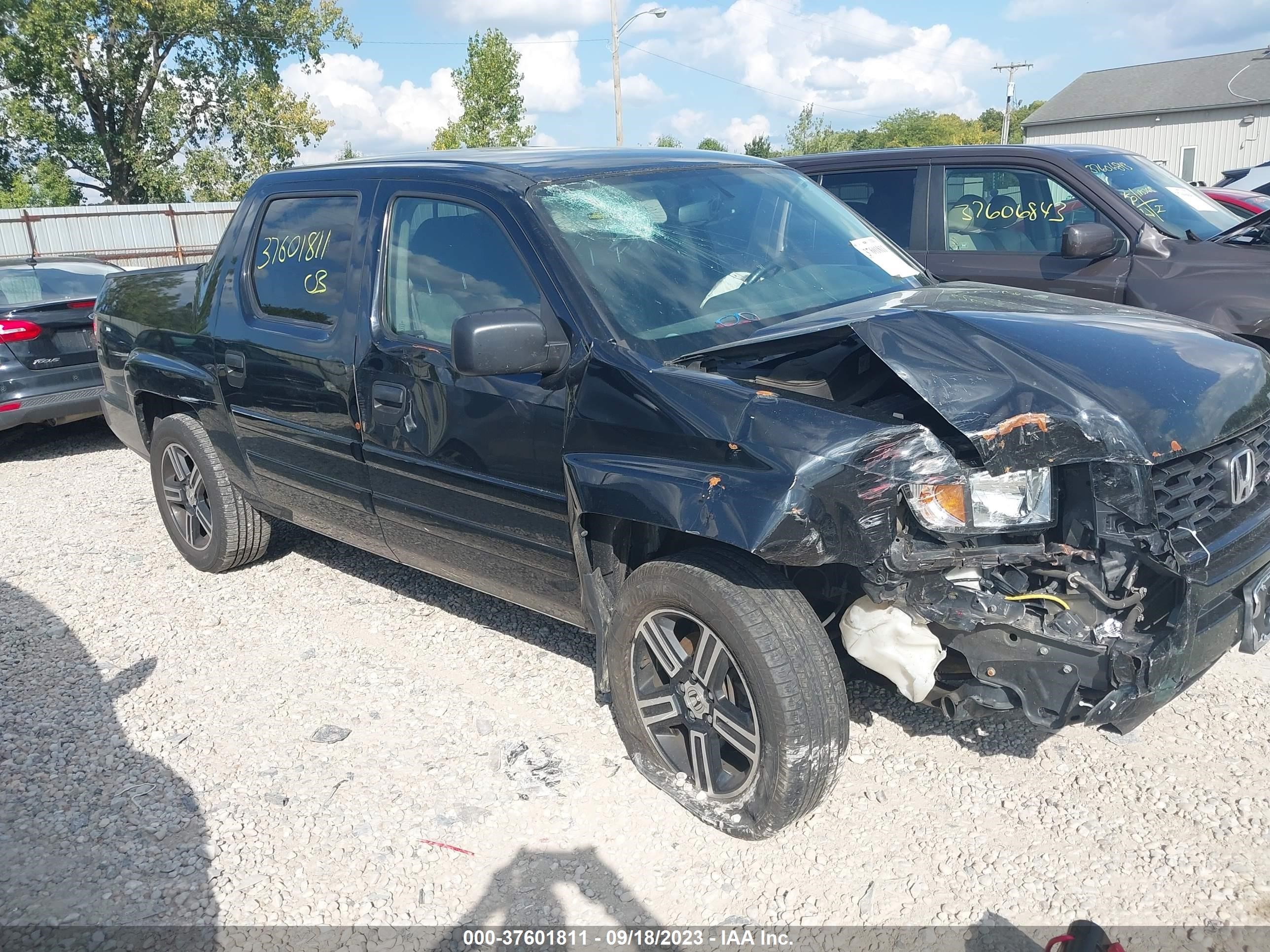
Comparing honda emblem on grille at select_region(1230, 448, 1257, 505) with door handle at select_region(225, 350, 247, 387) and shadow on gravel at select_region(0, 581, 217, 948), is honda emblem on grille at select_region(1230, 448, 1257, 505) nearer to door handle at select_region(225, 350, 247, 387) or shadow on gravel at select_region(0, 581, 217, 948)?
shadow on gravel at select_region(0, 581, 217, 948)

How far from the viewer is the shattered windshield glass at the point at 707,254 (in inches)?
127

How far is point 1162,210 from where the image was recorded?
233 inches

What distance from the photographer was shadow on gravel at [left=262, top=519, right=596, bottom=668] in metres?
4.39

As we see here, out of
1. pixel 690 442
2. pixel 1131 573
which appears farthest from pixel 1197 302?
pixel 690 442

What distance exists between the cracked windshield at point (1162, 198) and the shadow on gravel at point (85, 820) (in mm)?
5599

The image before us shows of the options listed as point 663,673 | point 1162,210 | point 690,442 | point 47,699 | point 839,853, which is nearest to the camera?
point 690,442

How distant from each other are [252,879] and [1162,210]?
5.77 meters

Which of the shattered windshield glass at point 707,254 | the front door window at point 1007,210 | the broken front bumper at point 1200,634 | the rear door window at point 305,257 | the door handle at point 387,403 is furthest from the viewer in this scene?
the front door window at point 1007,210

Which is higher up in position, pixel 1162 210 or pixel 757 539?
pixel 1162 210

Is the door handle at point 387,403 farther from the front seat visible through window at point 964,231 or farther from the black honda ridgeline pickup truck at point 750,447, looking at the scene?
the front seat visible through window at point 964,231

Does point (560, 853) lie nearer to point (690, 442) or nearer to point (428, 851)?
point (428, 851)

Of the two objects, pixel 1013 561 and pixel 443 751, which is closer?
pixel 1013 561

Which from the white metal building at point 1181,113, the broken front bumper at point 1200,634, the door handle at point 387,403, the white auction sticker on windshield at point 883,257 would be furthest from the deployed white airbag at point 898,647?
the white metal building at point 1181,113

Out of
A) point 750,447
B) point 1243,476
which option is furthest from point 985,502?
point 1243,476
